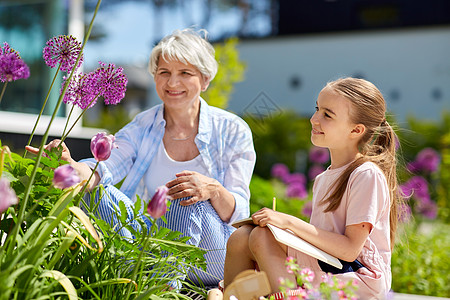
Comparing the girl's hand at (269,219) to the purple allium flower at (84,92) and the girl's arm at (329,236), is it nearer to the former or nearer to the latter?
the girl's arm at (329,236)

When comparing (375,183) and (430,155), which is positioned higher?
(375,183)

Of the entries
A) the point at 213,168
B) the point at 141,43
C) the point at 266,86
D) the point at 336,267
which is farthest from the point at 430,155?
the point at 141,43

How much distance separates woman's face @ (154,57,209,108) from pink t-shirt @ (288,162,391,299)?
84 cm

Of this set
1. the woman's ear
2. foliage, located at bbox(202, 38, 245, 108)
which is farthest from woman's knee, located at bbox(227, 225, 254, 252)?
foliage, located at bbox(202, 38, 245, 108)

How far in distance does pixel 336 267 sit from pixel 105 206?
34.4 inches

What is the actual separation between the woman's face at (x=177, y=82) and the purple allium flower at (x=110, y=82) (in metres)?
0.69

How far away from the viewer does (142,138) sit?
8.48ft

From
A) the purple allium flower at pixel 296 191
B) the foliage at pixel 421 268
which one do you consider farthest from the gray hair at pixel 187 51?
the purple allium flower at pixel 296 191

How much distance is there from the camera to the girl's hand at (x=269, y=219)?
69.5 inches

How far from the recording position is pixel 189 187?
6.94ft

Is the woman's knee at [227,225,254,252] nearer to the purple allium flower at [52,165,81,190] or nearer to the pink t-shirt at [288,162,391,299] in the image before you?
the pink t-shirt at [288,162,391,299]

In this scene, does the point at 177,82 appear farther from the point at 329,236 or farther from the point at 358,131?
the point at 329,236

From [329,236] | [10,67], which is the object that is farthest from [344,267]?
[10,67]

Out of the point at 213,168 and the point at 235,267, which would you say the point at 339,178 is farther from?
the point at 213,168
